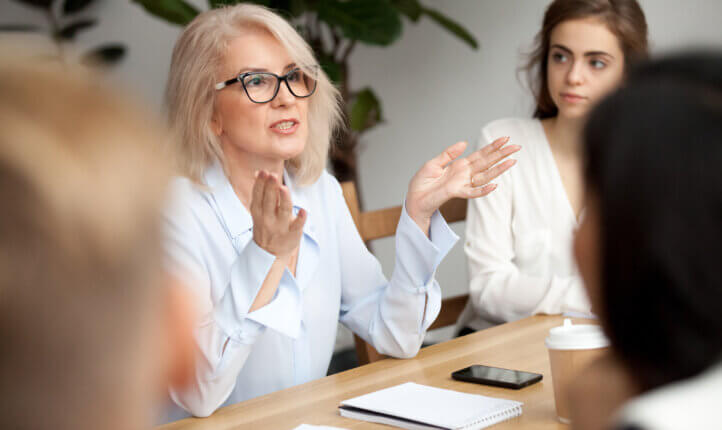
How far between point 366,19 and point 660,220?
9.15ft

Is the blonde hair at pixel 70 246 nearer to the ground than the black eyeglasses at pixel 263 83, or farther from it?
nearer to the ground

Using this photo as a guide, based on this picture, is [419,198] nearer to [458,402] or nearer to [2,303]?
[458,402]

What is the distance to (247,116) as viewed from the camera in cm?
164

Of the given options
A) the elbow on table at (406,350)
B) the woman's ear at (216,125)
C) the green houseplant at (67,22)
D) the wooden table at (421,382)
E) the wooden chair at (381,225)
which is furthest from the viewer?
the green houseplant at (67,22)

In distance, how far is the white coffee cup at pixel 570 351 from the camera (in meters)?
0.95

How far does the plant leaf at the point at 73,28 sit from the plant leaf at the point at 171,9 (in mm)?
671

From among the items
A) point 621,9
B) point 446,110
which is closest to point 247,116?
point 621,9

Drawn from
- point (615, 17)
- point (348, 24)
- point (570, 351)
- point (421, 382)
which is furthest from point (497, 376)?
point (348, 24)

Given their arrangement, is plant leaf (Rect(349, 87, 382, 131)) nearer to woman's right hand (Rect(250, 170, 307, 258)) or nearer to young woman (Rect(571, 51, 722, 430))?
woman's right hand (Rect(250, 170, 307, 258))

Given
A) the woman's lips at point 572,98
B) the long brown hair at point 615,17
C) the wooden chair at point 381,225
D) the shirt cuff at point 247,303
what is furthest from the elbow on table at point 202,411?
the long brown hair at point 615,17

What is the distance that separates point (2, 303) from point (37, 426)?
58 mm

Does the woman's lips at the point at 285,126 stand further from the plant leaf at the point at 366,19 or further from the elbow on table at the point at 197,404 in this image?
the plant leaf at the point at 366,19

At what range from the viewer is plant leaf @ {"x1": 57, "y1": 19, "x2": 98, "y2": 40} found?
3385 mm

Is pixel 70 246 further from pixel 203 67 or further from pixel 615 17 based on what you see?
pixel 615 17
